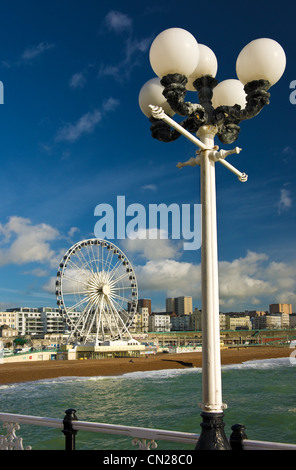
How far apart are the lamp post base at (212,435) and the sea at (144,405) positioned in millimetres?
4884

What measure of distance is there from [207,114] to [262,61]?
0.77m

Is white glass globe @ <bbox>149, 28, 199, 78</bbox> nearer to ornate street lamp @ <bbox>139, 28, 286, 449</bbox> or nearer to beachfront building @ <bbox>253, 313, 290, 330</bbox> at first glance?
ornate street lamp @ <bbox>139, 28, 286, 449</bbox>

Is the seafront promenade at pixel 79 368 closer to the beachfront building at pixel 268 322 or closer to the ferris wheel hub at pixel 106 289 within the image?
the ferris wheel hub at pixel 106 289

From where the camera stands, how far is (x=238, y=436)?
4.07 metres

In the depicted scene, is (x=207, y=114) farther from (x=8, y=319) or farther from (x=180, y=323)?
(x=180, y=323)

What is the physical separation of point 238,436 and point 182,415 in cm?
1374

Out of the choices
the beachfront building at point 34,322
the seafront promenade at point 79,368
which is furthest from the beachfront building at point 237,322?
the seafront promenade at point 79,368

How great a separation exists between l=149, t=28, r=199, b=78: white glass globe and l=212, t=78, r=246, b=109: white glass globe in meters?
1.08

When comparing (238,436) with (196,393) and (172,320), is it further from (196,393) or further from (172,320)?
(172,320)

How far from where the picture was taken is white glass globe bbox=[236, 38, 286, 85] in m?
4.73

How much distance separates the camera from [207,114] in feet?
16.4

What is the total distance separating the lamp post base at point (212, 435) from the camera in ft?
13.7

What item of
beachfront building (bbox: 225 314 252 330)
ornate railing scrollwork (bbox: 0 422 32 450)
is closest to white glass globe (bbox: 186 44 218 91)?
ornate railing scrollwork (bbox: 0 422 32 450)
